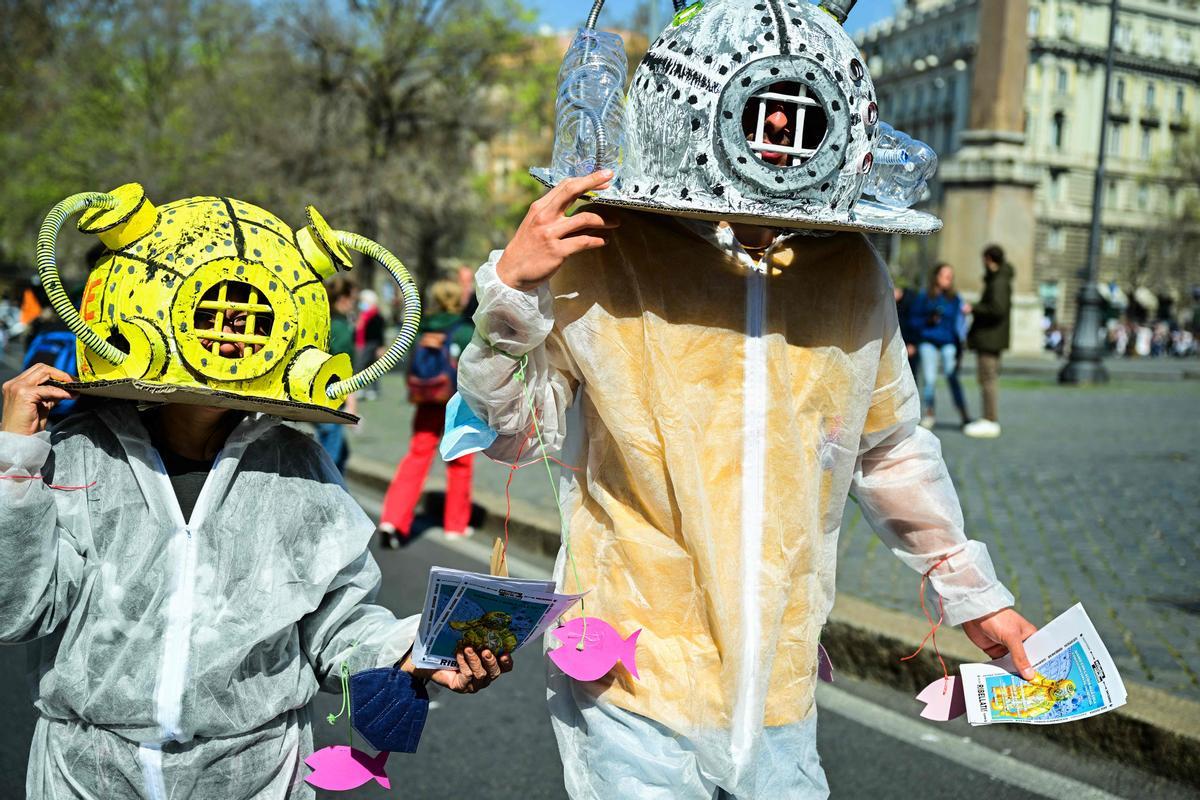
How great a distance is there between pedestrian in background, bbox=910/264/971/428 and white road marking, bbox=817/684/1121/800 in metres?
8.33

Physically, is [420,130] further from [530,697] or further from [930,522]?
[930,522]

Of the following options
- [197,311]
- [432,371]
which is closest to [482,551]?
[432,371]

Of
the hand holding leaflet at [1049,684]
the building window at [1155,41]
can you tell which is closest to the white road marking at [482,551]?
the hand holding leaflet at [1049,684]

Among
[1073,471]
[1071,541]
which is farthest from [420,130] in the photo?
[1071,541]

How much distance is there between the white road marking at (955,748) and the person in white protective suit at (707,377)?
7.15ft

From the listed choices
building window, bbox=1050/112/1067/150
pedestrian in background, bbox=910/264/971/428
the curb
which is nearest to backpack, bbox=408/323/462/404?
the curb

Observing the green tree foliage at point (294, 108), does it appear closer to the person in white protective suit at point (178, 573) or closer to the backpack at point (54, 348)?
the backpack at point (54, 348)

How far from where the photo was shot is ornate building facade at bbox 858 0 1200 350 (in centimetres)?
6397

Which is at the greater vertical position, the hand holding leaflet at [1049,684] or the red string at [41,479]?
the red string at [41,479]

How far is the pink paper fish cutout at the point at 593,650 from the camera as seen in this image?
2201 millimetres

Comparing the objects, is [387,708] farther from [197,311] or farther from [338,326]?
[338,326]

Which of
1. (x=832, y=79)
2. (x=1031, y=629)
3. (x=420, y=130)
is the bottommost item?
(x=1031, y=629)

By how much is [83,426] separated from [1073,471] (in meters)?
9.07

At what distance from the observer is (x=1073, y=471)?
32.8 feet
